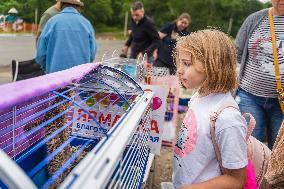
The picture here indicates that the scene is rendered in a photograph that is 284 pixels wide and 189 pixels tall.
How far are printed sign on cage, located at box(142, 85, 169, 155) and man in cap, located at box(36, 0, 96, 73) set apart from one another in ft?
3.85

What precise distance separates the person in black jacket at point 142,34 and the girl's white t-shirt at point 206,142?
446cm

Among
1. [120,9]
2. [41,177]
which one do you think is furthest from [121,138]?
[120,9]

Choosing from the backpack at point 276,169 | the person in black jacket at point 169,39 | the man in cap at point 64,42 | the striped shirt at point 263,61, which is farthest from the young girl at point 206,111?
the person in black jacket at point 169,39

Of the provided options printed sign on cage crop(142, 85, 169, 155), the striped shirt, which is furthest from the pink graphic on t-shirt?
the striped shirt

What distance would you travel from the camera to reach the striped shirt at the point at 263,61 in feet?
8.84

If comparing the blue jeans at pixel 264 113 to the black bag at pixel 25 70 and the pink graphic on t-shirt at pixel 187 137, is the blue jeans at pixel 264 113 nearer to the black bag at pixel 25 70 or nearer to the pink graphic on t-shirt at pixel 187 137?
the pink graphic on t-shirt at pixel 187 137

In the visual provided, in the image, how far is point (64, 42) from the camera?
3.60m

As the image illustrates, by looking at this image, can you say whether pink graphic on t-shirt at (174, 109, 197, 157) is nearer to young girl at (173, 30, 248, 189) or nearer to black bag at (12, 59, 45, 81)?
young girl at (173, 30, 248, 189)

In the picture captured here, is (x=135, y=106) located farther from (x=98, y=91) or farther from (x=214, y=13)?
(x=214, y=13)

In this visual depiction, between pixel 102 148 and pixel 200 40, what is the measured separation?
2.85 ft

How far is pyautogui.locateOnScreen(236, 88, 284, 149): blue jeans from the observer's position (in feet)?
9.15

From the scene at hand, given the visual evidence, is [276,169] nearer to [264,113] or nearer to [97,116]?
[264,113]

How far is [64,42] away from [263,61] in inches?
71.9

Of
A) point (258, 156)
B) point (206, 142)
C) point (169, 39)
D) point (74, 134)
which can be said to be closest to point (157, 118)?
point (74, 134)
